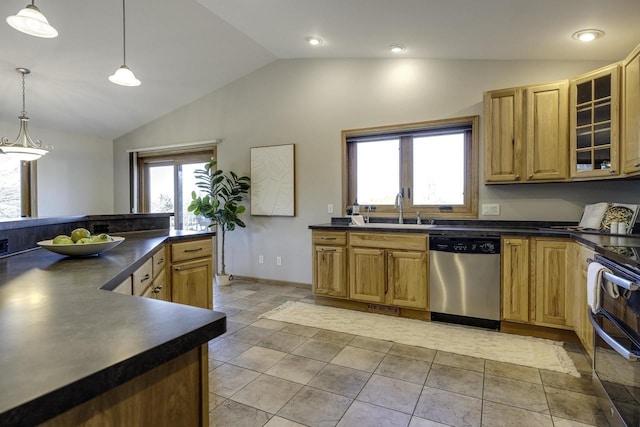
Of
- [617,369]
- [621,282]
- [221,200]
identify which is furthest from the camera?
[221,200]

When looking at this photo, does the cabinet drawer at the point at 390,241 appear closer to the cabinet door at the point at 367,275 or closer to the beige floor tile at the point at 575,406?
the cabinet door at the point at 367,275

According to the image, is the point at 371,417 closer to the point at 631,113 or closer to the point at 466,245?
the point at 466,245

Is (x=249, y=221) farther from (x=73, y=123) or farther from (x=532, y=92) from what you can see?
(x=532, y=92)

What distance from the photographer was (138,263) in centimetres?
167

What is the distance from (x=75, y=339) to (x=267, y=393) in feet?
5.49

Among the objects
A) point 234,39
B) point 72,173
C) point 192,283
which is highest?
point 234,39

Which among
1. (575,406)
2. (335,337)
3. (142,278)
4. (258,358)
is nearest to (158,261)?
(142,278)

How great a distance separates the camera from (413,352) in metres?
2.68

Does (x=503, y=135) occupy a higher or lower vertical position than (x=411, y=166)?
higher

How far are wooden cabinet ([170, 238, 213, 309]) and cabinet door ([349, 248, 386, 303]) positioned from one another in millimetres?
1466

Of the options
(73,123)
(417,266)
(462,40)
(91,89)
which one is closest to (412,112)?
(462,40)

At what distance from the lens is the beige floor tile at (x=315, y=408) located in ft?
6.10

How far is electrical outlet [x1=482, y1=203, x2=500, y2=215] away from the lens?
3.52m

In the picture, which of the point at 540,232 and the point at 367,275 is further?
the point at 367,275
